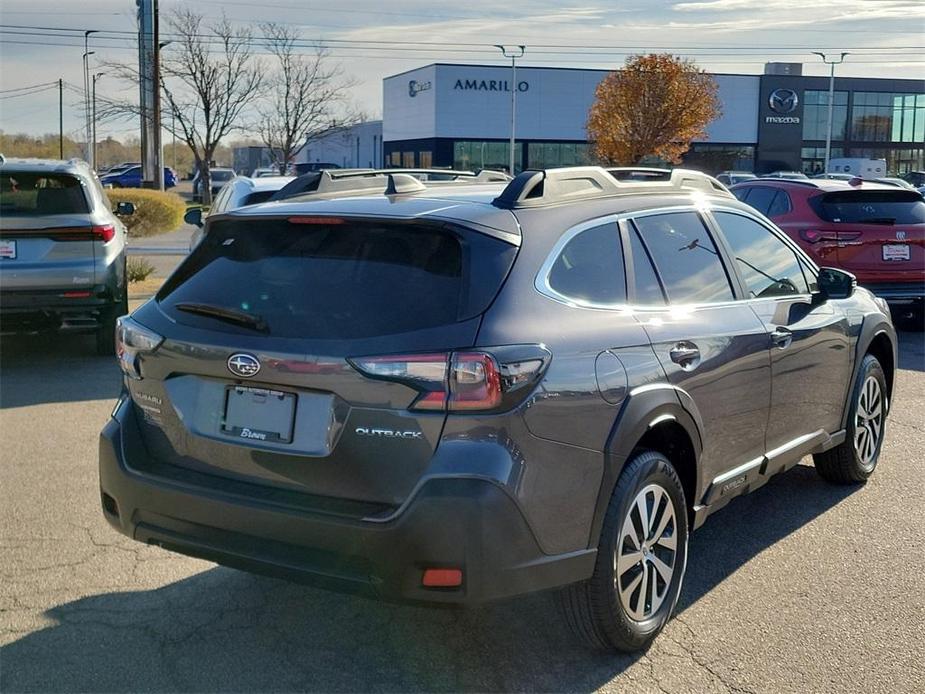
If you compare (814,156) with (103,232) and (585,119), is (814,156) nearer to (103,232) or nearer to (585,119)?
→ (585,119)

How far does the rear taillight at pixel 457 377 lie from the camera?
343 centimetres

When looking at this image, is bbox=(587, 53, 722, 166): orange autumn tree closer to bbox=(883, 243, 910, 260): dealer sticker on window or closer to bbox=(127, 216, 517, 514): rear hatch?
bbox=(883, 243, 910, 260): dealer sticker on window

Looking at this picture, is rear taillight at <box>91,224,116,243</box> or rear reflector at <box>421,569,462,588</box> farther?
rear taillight at <box>91,224,116,243</box>

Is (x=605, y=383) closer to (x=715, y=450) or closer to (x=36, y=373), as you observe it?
(x=715, y=450)

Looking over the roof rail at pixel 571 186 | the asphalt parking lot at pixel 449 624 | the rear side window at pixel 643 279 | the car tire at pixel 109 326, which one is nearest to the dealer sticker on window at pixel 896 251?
the asphalt parking lot at pixel 449 624

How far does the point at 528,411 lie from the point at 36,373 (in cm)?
753

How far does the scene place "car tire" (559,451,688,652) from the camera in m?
3.86

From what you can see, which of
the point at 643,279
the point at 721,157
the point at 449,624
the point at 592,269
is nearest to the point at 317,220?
the point at 592,269

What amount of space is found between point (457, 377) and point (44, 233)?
7.32m

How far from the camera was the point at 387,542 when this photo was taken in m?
3.43

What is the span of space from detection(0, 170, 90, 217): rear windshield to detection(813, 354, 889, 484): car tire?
6.84m

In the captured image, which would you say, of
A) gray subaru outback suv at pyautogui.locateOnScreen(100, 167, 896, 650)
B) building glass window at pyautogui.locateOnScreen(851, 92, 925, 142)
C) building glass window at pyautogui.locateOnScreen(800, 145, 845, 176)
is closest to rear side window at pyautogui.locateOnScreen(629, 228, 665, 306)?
gray subaru outback suv at pyautogui.locateOnScreen(100, 167, 896, 650)

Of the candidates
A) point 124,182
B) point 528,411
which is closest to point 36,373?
point 528,411

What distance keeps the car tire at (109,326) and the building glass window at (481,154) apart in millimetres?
64818
